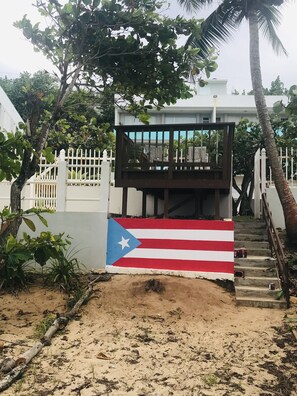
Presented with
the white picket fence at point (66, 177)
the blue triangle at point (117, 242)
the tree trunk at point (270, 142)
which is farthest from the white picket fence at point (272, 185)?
the white picket fence at point (66, 177)

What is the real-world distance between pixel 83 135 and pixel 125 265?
283 centimetres

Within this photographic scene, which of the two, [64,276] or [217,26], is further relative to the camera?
[217,26]

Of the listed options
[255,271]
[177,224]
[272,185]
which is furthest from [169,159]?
[272,185]

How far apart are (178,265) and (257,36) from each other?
605 cm

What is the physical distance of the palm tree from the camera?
780cm

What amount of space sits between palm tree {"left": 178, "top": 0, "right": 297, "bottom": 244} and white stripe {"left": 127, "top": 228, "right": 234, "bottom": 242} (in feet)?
5.84

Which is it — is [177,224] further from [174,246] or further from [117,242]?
[117,242]

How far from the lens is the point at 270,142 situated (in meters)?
8.09

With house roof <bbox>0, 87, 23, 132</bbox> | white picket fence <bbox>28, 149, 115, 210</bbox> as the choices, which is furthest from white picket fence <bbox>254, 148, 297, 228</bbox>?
house roof <bbox>0, 87, 23, 132</bbox>

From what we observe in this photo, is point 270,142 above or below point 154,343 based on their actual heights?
above

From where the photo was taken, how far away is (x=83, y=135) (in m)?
7.49

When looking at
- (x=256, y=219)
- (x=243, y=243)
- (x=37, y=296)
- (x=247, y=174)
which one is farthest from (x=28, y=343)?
(x=247, y=174)

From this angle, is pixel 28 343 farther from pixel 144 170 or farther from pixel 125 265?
pixel 144 170

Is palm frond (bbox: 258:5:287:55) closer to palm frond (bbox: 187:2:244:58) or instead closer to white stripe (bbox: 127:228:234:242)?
palm frond (bbox: 187:2:244:58)
